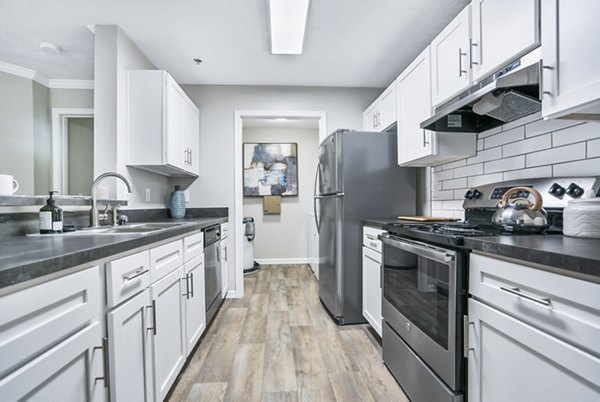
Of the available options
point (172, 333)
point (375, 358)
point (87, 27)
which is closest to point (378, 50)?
point (87, 27)

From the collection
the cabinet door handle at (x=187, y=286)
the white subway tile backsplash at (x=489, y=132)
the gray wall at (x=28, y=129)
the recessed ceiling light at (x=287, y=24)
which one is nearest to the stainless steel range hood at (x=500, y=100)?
the white subway tile backsplash at (x=489, y=132)

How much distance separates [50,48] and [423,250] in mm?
3086

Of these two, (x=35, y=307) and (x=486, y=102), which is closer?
(x=35, y=307)

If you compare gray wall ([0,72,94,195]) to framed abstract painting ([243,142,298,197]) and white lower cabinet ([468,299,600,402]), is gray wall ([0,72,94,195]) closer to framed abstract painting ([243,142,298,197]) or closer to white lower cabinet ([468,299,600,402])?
framed abstract painting ([243,142,298,197])

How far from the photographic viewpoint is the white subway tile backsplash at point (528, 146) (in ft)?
4.58

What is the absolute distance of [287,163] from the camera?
15.7 ft

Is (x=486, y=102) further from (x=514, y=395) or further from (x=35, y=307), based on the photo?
(x=35, y=307)

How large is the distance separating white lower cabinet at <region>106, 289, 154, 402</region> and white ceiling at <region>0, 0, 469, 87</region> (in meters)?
1.87

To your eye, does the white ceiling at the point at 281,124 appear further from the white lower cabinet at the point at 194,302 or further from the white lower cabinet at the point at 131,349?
the white lower cabinet at the point at 131,349

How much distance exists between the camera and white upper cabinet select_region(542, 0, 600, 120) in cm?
91

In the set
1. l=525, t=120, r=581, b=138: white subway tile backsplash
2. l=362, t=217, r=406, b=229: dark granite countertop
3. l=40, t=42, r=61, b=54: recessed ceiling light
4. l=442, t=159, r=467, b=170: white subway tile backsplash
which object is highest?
l=40, t=42, r=61, b=54: recessed ceiling light

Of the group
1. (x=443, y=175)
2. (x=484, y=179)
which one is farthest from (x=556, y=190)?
(x=443, y=175)

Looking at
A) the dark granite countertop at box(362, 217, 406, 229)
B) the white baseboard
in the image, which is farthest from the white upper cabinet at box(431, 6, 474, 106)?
the white baseboard

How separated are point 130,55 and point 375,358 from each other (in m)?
2.90
